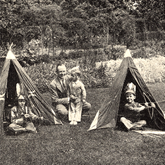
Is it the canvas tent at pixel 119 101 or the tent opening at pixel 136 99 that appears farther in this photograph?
the tent opening at pixel 136 99

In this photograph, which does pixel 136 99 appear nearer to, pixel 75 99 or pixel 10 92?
pixel 75 99

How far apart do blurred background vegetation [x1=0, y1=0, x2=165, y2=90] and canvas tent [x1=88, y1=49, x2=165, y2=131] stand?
4.99 m

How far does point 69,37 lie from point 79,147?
13609 mm

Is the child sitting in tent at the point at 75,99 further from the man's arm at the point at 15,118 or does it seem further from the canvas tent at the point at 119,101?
the man's arm at the point at 15,118

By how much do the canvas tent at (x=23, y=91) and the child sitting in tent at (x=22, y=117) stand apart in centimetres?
26

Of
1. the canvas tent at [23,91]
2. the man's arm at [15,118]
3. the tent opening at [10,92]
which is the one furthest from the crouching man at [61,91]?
→ the man's arm at [15,118]

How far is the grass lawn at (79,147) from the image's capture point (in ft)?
15.9

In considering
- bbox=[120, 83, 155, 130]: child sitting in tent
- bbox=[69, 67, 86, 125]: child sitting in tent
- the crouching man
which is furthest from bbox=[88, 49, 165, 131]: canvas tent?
the crouching man

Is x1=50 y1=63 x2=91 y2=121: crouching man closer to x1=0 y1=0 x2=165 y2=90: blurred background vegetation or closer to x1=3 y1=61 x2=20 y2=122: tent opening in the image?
x1=3 y1=61 x2=20 y2=122: tent opening

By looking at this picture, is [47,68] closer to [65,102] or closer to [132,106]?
[65,102]

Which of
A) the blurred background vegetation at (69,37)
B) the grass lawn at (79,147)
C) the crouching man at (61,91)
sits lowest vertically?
the grass lawn at (79,147)

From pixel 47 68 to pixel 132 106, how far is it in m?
6.76

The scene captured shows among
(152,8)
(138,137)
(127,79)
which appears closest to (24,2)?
(152,8)

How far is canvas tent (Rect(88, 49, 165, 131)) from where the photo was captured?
6.34 m
